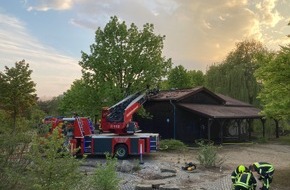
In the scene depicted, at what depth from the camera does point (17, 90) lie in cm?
2397

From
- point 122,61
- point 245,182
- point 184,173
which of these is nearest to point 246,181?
point 245,182

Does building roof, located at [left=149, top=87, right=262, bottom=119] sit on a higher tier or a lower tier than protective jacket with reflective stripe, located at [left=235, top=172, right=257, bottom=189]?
higher

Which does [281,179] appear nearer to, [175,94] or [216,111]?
[216,111]

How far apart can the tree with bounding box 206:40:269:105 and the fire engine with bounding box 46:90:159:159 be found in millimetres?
25566

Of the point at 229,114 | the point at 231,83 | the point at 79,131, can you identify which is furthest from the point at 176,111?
the point at 231,83

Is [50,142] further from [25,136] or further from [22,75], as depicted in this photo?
[22,75]

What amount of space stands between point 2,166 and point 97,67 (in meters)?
21.2

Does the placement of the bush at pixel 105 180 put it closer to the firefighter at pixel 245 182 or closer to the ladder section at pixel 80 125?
the firefighter at pixel 245 182

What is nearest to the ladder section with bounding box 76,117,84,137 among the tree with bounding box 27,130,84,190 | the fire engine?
the fire engine

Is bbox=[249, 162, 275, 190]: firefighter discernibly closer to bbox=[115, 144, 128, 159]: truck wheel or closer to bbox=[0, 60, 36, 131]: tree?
bbox=[115, 144, 128, 159]: truck wheel

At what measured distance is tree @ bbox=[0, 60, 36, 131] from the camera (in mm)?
23250

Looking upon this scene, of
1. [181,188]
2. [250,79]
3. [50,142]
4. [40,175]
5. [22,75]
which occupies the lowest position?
[181,188]

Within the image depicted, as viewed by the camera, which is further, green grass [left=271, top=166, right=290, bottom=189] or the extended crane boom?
the extended crane boom

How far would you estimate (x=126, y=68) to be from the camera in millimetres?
30328
